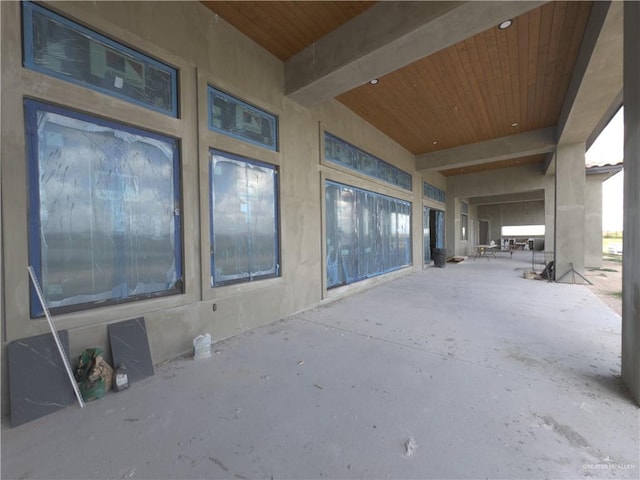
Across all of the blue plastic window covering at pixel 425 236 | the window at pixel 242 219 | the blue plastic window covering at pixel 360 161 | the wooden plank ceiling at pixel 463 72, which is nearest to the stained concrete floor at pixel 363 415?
the window at pixel 242 219

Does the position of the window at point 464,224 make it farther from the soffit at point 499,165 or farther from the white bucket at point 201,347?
the white bucket at point 201,347

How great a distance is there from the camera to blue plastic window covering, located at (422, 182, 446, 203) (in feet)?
32.4

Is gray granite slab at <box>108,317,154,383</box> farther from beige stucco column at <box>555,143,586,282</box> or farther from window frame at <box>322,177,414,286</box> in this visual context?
beige stucco column at <box>555,143,586,282</box>

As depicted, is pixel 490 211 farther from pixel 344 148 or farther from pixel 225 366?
pixel 225 366

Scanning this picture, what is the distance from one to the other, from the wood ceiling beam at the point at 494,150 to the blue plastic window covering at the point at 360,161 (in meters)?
1.24

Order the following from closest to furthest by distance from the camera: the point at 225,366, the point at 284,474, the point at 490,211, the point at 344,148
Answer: the point at 284,474 < the point at 225,366 < the point at 344,148 < the point at 490,211

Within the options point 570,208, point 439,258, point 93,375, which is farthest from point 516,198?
point 93,375

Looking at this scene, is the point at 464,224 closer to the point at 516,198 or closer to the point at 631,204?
the point at 516,198

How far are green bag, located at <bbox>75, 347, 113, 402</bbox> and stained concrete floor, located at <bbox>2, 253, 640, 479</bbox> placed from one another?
80mm

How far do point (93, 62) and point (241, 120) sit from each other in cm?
153

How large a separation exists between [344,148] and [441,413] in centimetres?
493

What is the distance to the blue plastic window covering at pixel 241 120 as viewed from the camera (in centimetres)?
320

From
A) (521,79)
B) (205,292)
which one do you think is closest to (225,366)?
(205,292)

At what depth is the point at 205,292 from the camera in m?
3.02
